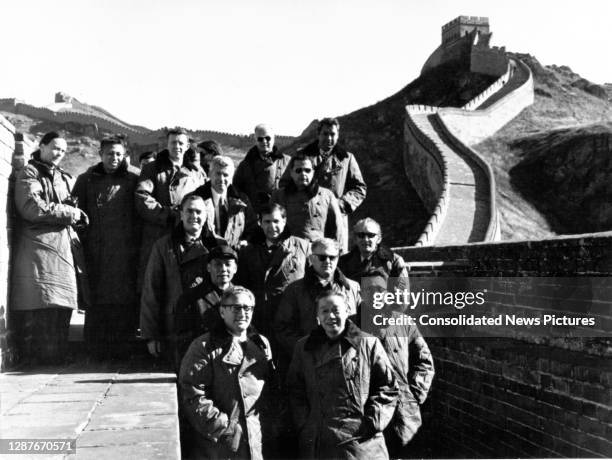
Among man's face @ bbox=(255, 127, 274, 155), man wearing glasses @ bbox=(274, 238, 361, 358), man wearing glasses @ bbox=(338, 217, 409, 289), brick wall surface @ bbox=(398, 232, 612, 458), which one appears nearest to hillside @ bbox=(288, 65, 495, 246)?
brick wall surface @ bbox=(398, 232, 612, 458)

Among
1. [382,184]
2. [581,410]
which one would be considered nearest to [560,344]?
[581,410]

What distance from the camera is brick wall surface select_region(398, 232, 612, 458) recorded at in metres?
5.36

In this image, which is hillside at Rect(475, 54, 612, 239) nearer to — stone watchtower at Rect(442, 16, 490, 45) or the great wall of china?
stone watchtower at Rect(442, 16, 490, 45)

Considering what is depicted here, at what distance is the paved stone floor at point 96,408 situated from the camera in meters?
3.16

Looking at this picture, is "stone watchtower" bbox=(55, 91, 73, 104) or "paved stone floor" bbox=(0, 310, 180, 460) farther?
"stone watchtower" bbox=(55, 91, 73, 104)

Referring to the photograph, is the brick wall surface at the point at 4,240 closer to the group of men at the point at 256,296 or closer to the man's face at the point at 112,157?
the group of men at the point at 256,296

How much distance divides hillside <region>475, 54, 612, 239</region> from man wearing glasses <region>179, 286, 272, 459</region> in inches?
790

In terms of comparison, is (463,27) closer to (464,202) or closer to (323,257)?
(464,202)

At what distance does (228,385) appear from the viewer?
3.95m

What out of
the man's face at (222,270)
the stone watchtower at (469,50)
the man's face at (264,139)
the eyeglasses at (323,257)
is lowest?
the man's face at (222,270)

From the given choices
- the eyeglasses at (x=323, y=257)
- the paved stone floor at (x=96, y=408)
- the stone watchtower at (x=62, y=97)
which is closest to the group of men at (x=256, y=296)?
the eyeglasses at (x=323, y=257)

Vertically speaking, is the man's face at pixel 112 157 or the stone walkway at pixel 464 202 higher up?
the stone walkway at pixel 464 202

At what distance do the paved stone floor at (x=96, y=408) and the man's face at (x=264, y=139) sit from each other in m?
2.52

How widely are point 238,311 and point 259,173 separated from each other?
2858 millimetres
